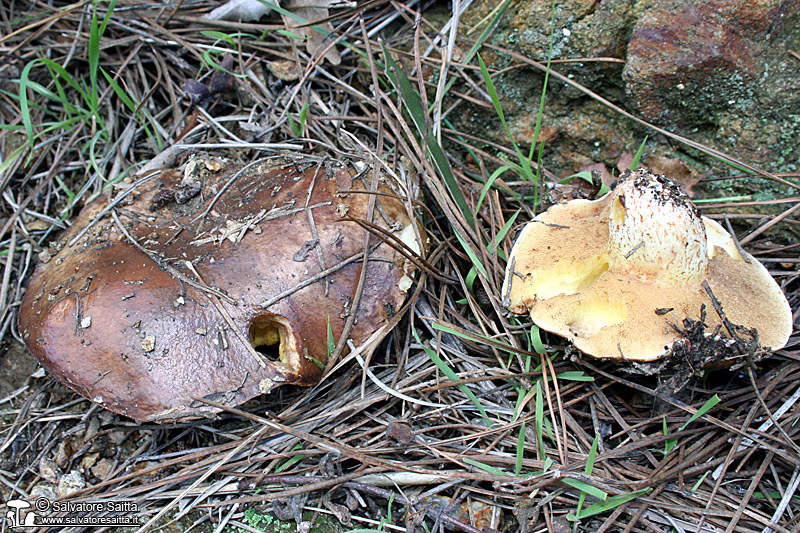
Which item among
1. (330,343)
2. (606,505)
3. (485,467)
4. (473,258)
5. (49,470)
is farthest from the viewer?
(473,258)

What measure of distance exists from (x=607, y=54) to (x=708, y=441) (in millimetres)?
1684

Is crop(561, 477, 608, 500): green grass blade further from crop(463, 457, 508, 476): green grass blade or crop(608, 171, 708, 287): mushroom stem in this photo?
crop(608, 171, 708, 287): mushroom stem

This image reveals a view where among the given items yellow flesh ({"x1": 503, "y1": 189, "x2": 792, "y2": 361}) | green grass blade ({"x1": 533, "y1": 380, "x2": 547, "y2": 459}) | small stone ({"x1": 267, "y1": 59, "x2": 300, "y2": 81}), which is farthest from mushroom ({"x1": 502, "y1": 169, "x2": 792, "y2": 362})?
small stone ({"x1": 267, "y1": 59, "x2": 300, "y2": 81})

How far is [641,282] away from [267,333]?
4.56 feet

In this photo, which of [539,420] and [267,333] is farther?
[267,333]

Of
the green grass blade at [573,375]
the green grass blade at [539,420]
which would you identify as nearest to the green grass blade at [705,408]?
the green grass blade at [573,375]

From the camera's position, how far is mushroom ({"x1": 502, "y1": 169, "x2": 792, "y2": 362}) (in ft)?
5.83

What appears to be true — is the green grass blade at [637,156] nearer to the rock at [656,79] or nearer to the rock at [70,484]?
the rock at [656,79]

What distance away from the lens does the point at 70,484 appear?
201 centimetres

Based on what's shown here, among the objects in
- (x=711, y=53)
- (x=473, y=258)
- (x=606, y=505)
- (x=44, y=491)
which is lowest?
(x=44, y=491)

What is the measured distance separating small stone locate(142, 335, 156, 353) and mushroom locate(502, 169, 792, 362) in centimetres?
127

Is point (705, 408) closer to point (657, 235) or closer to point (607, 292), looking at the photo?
point (607, 292)

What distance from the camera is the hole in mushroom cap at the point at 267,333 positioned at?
1873 mm

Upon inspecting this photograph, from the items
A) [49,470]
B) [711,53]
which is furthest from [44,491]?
[711,53]
